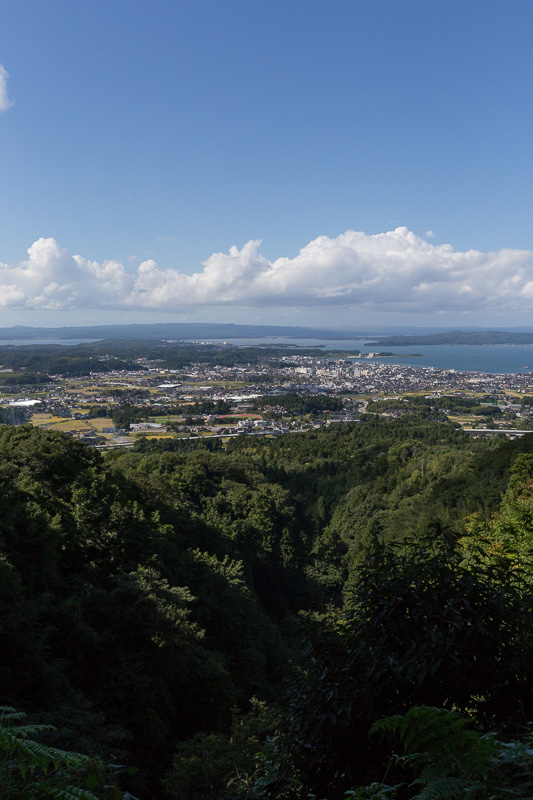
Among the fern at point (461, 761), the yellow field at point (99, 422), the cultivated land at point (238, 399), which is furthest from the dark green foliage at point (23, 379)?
the fern at point (461, 761)

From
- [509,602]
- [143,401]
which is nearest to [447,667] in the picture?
[509,602]

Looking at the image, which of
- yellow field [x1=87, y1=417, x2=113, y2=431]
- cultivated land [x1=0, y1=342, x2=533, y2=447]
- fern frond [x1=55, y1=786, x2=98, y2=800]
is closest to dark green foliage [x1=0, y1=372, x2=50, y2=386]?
cultivated land [x1=0, y1=342, x2=533, y2=447]

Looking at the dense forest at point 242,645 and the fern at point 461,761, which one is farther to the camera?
the dense forest at point 242,645

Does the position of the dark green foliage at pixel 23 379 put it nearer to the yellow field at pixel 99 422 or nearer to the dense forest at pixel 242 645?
the yellow field at pixel 99 422

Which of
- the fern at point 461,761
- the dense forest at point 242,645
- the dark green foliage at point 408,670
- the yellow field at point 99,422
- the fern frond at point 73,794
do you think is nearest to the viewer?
the fern at point 461,761

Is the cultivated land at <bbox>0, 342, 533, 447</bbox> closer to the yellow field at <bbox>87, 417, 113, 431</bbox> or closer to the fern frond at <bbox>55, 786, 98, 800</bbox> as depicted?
the yellow field at <bbox>87, 417, 113, 431</bbox>

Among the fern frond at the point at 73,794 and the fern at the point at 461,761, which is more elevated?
the fern at the point at 461,761

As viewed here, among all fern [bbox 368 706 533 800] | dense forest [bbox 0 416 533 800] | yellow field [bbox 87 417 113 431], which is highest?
fern [bbox 368 706 533 800]

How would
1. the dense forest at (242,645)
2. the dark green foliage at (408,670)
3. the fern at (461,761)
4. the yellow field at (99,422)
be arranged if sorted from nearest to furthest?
the fern at (461,761) → the dense forest at (242,645) → the dark green foliage at (408,670) → the yellow field at (99,422)
